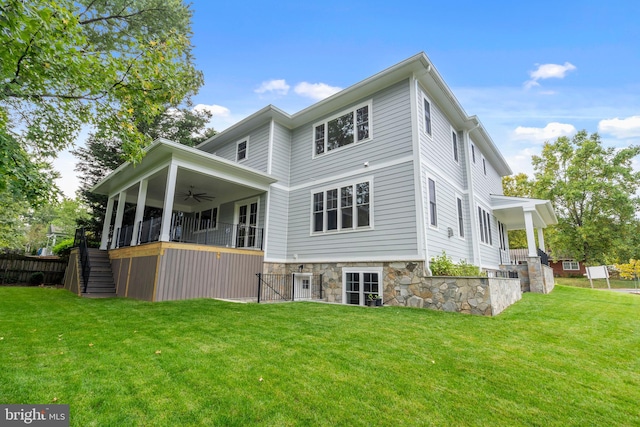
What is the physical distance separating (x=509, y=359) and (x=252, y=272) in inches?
299

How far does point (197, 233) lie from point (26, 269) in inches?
336

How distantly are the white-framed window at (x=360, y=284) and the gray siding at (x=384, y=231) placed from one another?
39cm

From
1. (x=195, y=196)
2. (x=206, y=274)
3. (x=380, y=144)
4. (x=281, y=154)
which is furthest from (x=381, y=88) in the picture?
(x=195, y=196)

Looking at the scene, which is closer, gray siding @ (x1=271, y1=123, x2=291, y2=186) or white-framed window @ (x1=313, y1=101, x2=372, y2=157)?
white-framed window @ (x1=313, y1=101, x2=372, y2=157)

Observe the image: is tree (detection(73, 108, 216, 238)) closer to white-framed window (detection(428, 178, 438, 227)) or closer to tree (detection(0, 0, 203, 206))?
tree (detection(0, 0, 203, 206))

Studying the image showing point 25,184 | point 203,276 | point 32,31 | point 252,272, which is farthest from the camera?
point 252,272

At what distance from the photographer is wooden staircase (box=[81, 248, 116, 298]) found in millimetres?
9539

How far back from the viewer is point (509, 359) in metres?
3.62

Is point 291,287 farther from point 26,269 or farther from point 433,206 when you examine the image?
point 26,269

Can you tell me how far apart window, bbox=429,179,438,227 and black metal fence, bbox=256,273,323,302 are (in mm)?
3860

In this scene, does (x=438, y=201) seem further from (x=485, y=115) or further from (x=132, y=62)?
(x=132, y=62)

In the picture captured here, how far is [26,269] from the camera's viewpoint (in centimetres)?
1401

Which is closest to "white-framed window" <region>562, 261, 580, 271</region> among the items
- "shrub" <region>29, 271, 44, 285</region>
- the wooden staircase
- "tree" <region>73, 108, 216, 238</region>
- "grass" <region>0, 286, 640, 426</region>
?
"grass" <region>0, 286, 640, 426</region>

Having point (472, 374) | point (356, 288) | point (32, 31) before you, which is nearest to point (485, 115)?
point (356, 288)
